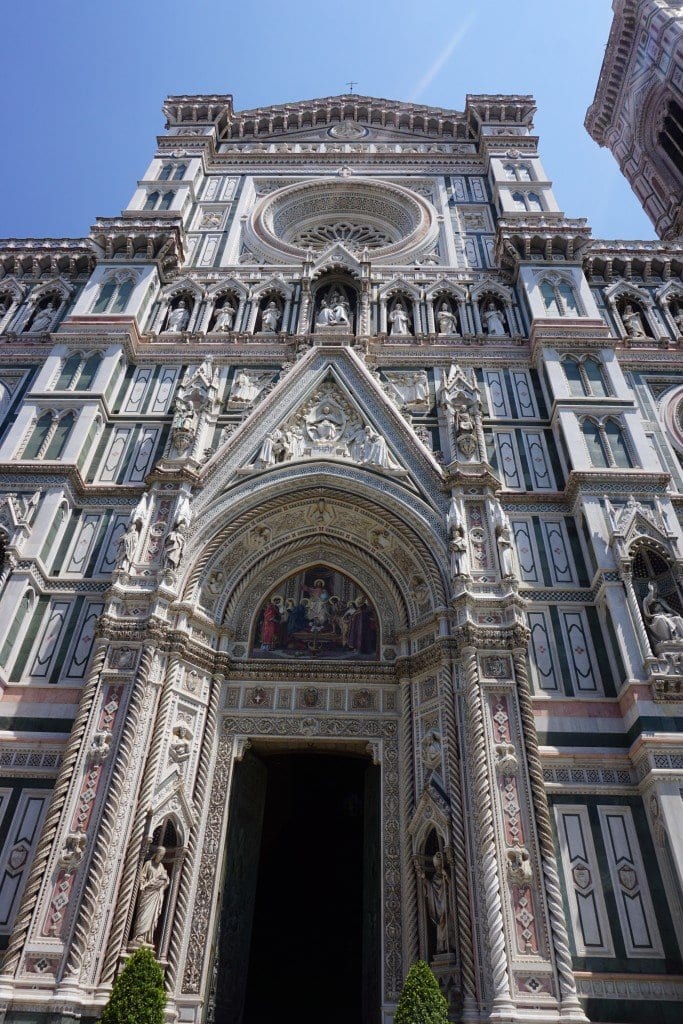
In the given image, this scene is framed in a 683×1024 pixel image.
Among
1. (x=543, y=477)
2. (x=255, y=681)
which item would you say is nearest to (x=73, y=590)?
(x=255, y=681)

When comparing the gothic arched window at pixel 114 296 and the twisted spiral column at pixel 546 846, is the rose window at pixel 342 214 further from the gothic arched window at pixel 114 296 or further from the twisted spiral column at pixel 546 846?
the twisted spiral column at pixel 546 846

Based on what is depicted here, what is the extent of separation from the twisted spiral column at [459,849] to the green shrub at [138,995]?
10.2 ft

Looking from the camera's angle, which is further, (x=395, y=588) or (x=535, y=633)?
(x=395, y=588)

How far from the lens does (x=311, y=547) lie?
1220 centimetres

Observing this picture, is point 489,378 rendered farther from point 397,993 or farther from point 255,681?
point 397,993

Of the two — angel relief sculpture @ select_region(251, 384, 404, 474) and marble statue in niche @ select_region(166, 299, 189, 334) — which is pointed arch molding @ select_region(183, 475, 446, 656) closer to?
angel relief sculpture @ select_region(251, 384, 404, 474)

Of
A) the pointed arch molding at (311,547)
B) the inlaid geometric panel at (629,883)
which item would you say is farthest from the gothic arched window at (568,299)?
the inlaid geometric panel at (629,883)

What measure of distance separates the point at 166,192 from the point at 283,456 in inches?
409

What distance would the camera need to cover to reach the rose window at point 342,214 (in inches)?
755

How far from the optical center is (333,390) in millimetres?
13828

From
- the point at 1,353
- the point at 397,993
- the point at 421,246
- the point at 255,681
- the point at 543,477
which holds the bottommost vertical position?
the point at 397,993

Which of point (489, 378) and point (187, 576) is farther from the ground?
point (489, 378)

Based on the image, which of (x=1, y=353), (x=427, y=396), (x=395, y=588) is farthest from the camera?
(x=1, y=353)

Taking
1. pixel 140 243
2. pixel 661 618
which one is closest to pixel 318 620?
pixel 661 618
